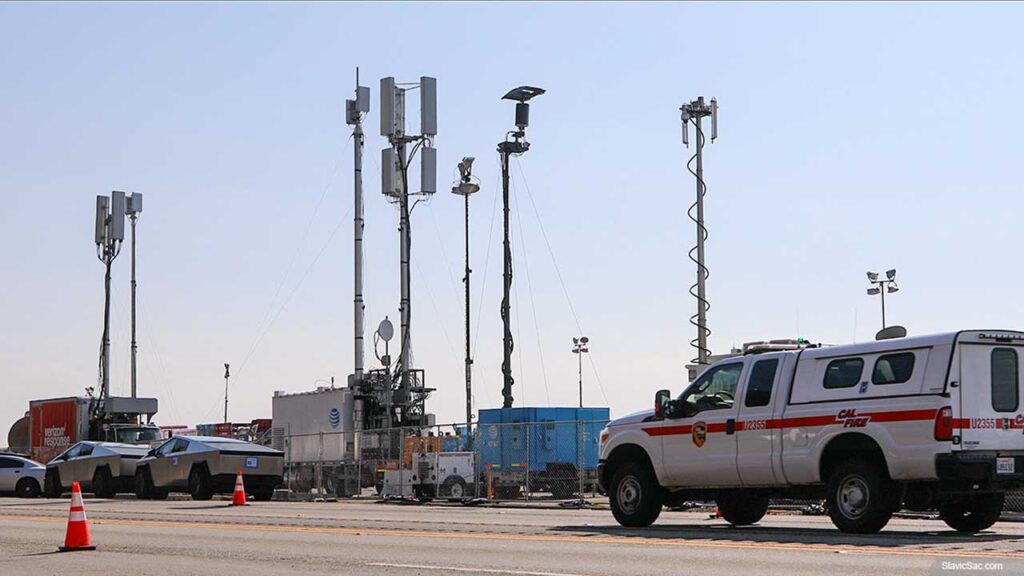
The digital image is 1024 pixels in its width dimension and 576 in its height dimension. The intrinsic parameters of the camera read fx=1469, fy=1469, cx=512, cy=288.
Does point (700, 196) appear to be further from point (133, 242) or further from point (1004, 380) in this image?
point (133, 242)

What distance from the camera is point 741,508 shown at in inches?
736

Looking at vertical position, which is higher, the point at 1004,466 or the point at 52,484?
the point at 1004,466

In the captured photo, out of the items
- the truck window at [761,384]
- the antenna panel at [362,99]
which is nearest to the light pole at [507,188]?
the antenna panel at [362,99]

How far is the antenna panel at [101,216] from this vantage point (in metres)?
57.8

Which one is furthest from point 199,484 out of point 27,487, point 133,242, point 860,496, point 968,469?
point 133,242

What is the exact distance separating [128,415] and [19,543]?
3140cm

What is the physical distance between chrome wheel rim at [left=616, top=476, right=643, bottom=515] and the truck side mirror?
0.98m

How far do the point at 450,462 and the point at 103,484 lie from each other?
8.72 m

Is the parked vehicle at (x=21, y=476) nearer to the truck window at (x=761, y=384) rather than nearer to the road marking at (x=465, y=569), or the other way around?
the truck window at (x=761, y=384)

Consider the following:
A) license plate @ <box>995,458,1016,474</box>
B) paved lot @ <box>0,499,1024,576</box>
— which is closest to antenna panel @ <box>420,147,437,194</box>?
paved lot @ <box>0,499,1024,576</box>

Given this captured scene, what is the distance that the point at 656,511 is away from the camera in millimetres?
18672

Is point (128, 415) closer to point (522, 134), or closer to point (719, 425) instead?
point (522, 134)

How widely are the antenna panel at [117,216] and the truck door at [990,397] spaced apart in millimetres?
46268

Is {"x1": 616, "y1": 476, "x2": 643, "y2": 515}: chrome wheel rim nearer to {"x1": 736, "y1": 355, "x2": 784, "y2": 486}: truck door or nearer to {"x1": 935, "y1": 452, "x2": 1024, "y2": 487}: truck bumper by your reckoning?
{"x1": 736, "y1": 355, "x2": 784, "y2": 486}: truck door
